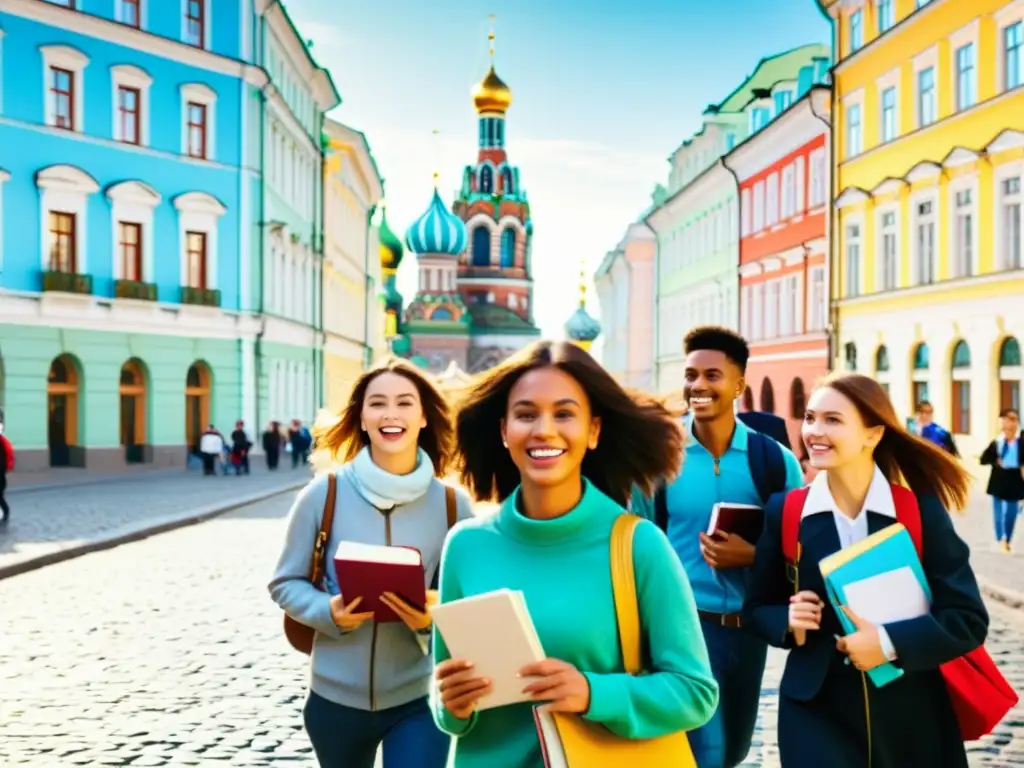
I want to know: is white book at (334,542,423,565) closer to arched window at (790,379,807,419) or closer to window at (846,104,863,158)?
window at (846,104,863,158)

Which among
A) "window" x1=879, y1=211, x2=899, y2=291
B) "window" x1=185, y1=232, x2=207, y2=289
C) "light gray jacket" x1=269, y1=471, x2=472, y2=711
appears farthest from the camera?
"window" x1=185, y1=232, x2=207, y2=289

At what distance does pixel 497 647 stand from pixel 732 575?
2.89 m

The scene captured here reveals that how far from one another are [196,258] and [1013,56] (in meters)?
22.3

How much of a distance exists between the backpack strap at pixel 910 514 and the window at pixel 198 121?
125 ft

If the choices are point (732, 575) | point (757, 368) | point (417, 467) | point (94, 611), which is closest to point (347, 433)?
point (417, 467)

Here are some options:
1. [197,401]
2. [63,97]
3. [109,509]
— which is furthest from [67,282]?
[109,509]

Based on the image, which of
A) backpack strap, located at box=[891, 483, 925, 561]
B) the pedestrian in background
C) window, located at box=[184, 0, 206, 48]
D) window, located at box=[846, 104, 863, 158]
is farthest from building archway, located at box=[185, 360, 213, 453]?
backpack strap, located at box=[891, 483, 925, 561]

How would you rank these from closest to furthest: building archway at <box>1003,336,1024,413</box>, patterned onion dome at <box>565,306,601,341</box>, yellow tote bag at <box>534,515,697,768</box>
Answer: yellow tote bag at <box>534,515,697,768</box> → building archway at <box>1003,336,1024,413</box> → patterned onion dome at <box>565,306,601,341</box>

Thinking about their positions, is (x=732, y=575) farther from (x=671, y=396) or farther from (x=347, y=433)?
(x=347, y=433)

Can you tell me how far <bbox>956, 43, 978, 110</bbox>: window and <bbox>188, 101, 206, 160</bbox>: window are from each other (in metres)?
20.2

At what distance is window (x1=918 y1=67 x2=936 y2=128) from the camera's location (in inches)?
1314

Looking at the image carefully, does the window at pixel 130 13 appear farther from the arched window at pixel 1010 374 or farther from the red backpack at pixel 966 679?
the red backpack at pixel 966 679

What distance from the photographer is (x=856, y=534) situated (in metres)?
4.45

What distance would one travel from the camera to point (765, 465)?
6.00m
